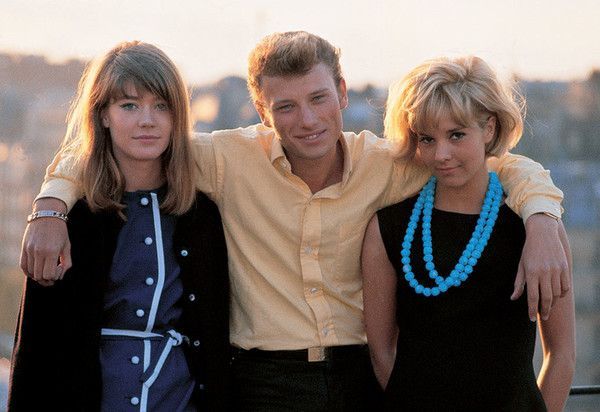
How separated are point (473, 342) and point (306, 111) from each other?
0.63m

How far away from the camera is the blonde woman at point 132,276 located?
2.02 m

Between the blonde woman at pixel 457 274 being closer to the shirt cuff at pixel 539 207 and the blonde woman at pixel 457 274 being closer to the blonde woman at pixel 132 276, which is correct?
the shirt cuff at pixel 539 207

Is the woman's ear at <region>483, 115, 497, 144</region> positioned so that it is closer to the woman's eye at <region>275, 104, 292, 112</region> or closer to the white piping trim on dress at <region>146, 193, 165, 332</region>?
the woman's eye at <region>275, 104, 292, 112</region>

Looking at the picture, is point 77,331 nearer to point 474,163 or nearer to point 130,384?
point 130,384

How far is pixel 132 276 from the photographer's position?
6.75ft

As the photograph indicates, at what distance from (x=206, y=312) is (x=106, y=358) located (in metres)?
0.24

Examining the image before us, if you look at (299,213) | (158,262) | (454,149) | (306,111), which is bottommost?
(158,262)

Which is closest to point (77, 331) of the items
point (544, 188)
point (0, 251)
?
point (544, 188)

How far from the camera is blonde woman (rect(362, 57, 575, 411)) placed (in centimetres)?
208

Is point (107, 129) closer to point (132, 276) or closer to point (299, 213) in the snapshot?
point (132, 276)

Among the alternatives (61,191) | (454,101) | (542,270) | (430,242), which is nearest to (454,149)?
(454,101)

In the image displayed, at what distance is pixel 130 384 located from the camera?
6.62ft

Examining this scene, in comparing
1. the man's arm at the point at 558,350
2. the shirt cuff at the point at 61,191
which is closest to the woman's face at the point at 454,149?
the man's arm at the point at 558,350

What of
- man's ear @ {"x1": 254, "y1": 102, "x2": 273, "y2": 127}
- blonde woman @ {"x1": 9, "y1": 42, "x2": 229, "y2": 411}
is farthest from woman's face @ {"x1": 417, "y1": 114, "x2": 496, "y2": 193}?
blonde woman @ {"x1": 9, "y1": 42, "x2": 229, "y2": 411}
